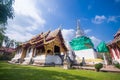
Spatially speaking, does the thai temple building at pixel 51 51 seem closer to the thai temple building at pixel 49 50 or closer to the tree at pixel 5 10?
A: the thai temple building at pixel 49 50

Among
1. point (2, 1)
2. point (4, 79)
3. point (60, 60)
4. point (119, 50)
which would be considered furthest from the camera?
point (60, 60)

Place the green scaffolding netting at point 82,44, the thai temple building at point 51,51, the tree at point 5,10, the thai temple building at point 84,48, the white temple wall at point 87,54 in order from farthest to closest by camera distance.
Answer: the green scaffolding netting at point 82,44, the thai temple building at point 84,48, the white temple wall at point 87,54, the thai temple building at point 51,51, the tree at point 5,10

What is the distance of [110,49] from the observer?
79.4 ft

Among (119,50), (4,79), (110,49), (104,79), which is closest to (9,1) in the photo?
(4,79)

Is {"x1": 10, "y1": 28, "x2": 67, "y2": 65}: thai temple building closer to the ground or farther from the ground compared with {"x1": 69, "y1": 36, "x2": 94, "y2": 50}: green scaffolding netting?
closer to the ground

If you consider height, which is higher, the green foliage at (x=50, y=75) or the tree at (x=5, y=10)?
the tree at (x=5, y=10)

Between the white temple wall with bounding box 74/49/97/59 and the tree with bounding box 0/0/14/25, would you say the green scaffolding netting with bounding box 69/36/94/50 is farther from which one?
the tree with bounding box 0/0/14/25

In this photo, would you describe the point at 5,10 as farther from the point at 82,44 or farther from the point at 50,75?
the point at 82,44

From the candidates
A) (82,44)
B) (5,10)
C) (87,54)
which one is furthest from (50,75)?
(82,44)

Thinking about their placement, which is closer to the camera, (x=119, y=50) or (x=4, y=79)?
(x=4, y=79)

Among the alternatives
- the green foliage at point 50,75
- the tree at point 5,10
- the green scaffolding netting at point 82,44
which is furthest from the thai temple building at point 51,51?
the tree at point 5,10

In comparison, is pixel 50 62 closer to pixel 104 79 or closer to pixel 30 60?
pixel 30 60

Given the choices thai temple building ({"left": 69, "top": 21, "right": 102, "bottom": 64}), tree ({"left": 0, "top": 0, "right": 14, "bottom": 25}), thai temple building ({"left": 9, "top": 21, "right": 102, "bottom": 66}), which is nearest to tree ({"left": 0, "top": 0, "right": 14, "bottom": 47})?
tree ({"left": 0, "top": 0, "right": 14, "bottom": 25})

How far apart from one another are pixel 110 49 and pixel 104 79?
16.8 m
